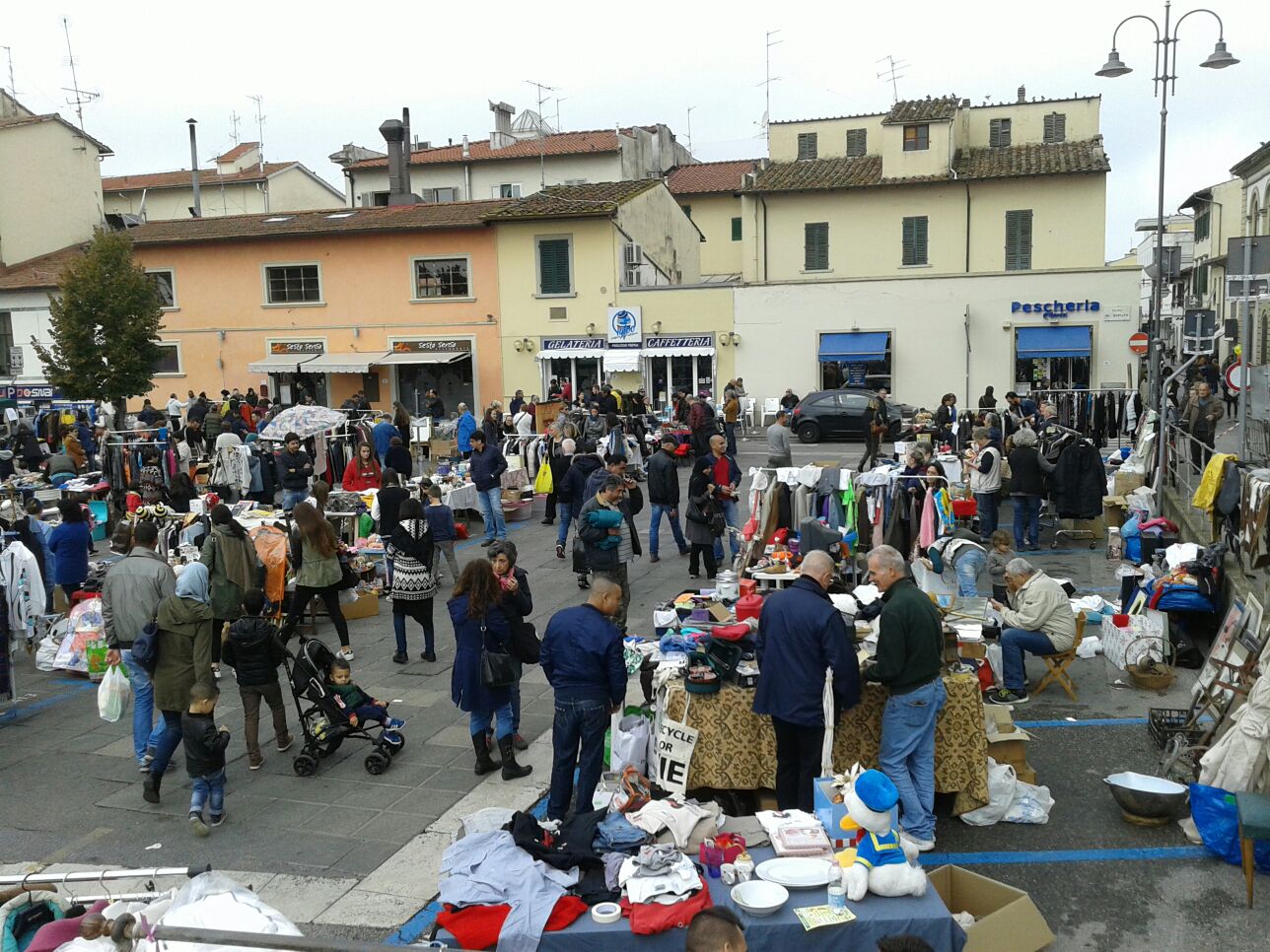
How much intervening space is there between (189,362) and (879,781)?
110ft

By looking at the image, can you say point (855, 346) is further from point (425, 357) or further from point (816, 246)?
point (425, 357)

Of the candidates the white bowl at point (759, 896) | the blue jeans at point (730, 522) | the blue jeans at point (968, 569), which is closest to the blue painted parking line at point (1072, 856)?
the white bowl at point (759, 896)

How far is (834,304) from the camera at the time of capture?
3089cm

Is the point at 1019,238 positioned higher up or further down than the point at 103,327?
higher up

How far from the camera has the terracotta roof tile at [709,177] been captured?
42969 millimetres

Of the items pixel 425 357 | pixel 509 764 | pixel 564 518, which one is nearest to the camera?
pixel 509 764

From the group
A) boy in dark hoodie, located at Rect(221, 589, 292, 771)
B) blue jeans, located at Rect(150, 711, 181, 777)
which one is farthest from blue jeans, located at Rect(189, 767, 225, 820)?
boy in dark hoodie, located at Rect(221, 589, 292, 771)

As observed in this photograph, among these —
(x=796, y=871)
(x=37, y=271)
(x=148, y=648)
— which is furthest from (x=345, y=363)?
(x=796, y=871)

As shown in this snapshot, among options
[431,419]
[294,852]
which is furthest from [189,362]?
[294,852]

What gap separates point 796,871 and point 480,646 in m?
3.01

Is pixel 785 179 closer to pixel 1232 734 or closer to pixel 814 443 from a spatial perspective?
pixel 814 443

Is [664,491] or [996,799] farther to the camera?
[664,491]

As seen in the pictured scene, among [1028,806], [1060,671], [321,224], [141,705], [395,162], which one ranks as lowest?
[1028,806]

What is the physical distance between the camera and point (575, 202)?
31.7m
